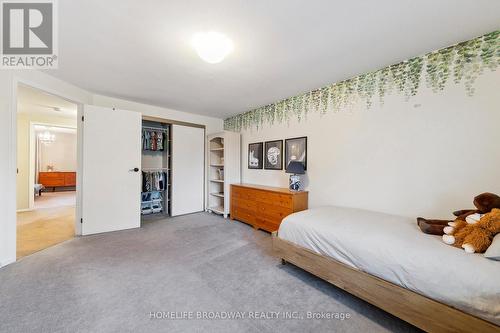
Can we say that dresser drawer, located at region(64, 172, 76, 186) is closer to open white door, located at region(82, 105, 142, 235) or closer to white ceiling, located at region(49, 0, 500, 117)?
open white door, located at region(82, 105, 142, 235)

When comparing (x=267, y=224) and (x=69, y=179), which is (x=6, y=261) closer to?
(x=267, y=224)

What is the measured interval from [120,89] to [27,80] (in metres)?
0.99

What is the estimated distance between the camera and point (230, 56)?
2.10m

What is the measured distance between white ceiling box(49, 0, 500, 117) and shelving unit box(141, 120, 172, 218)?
5.30 ft

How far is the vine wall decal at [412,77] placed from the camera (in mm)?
1799

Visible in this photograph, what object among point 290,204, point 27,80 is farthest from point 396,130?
point 27,80

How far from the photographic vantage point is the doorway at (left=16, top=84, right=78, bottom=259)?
9.76 feet

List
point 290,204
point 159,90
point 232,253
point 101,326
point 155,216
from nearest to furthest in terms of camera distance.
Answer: point 101,326 → point 232,253 → point 290,204 → point 159,90 → point 155,216

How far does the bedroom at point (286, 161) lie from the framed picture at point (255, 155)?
1.91 feet

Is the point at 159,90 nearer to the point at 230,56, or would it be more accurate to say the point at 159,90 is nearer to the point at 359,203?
the point at 230,56

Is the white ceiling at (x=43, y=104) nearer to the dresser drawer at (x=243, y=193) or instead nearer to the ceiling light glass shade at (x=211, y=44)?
the ceiling light glass shade at (x=211, y=44)

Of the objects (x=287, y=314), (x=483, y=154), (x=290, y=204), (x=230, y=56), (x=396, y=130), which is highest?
(x=230, y=56)

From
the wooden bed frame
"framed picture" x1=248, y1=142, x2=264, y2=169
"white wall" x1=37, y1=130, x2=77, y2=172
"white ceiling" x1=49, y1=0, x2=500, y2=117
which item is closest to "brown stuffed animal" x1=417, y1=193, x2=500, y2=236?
the wooden bed frame

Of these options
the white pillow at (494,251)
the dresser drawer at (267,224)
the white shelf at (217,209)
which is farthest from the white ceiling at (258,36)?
the white shelf at (217,209)
